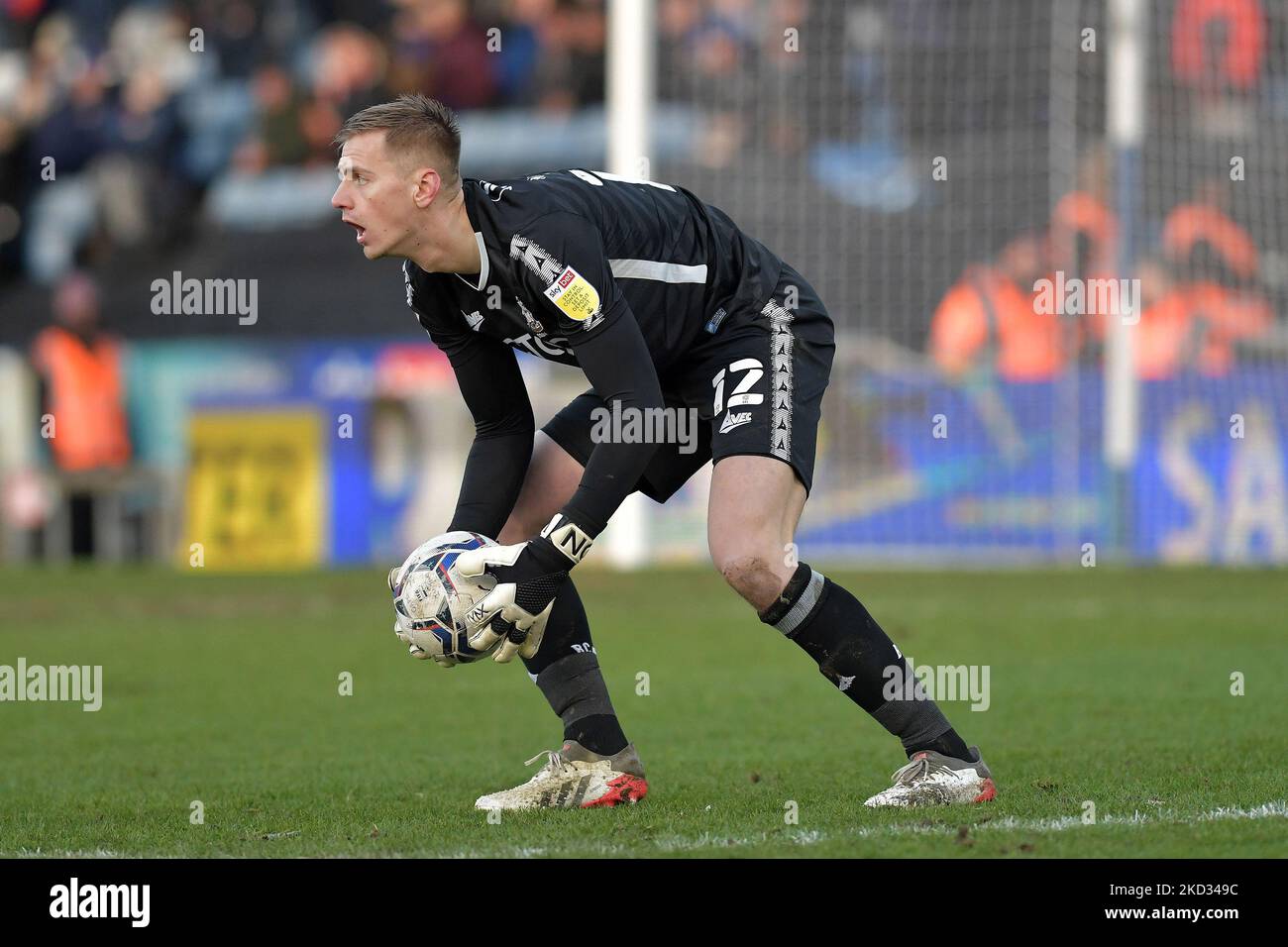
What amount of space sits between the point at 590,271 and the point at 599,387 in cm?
30

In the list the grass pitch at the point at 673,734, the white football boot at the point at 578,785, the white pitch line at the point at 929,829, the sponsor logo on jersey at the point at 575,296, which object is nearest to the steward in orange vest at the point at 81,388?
the grass pitch at the point at 673,734

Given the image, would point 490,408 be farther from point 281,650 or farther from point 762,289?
point 281,650

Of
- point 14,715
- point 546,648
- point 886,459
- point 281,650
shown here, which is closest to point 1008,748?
point 546,648

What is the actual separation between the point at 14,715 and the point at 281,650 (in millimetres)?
2540

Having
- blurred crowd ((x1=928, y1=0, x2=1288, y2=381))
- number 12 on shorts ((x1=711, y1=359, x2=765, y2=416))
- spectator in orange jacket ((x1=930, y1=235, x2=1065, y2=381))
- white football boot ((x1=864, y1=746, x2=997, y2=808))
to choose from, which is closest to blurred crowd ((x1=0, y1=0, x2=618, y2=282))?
spectator in orange jacket ((x1=930, y1=235, x2=1065, y2=381))

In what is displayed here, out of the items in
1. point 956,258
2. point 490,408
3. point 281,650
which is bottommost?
point 281,650

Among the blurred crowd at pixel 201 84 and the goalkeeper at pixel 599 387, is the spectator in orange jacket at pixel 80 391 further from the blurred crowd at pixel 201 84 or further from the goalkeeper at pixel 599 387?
the goalkeeper at pixel 599 387

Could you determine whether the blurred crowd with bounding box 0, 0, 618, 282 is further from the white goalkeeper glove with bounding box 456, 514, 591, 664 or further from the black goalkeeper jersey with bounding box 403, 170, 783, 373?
→ the white goalkeeper glove with bounding box 456, 514, 591, 664

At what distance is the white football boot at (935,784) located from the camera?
502 centimetres

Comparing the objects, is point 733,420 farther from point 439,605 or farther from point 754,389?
point 439,605

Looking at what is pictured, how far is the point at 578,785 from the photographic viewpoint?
537 centimetres

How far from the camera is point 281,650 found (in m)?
10.4

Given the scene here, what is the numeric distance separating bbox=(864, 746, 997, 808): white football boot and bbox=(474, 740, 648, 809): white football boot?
724mm

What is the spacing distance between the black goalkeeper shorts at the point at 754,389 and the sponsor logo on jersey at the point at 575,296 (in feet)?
2.27
